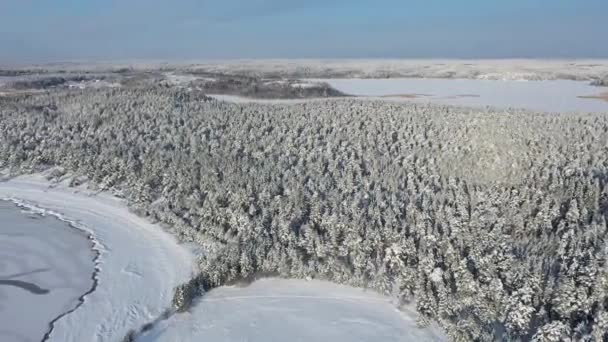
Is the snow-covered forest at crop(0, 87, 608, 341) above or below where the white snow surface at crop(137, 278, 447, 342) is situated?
above

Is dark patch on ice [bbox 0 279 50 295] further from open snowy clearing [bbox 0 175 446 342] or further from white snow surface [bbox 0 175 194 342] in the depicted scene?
white snow surface [bbox 0 175 194 342]

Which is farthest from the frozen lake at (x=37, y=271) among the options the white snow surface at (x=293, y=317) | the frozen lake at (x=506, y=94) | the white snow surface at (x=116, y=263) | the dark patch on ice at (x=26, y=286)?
the frozen lake at (x=506, y=94)

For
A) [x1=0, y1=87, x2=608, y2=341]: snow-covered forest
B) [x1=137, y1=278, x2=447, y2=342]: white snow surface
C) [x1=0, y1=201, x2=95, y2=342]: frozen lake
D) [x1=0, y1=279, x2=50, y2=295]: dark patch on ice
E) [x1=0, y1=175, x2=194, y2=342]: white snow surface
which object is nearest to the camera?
[x1=137, y1=278, x2=447, y2=342]: white snow surface

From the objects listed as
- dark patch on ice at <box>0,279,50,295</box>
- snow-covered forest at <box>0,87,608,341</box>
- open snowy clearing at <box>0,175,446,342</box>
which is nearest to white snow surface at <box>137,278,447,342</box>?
open snowy clearing at <box>0,175,446,342</box>

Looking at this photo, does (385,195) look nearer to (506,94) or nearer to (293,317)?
(293,317)

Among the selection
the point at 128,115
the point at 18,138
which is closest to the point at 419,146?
the point at 128,115

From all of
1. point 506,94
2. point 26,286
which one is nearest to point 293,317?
point 26,286

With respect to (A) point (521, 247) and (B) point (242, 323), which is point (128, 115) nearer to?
(B) point (242, 323)
